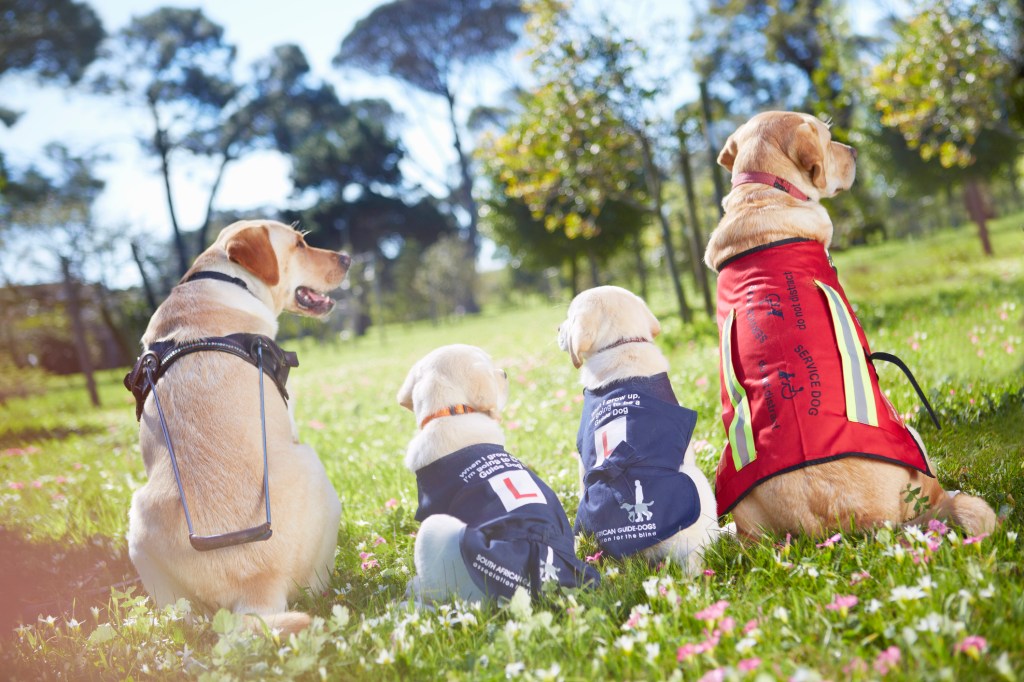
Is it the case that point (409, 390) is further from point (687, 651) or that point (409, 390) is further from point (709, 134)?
point (709, 134)

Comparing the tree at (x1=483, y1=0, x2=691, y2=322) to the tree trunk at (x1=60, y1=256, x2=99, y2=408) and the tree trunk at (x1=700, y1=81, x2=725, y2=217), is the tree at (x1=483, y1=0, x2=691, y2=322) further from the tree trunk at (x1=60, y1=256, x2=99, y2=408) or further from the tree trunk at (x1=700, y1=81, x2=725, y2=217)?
the tree trunk at (x1=60, y1=256, x2=99, y2=408)

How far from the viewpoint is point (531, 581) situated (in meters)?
2.86

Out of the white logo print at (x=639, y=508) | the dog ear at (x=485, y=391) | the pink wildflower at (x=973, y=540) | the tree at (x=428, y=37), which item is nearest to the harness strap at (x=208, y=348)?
the dog ear at (x=485, y=391)

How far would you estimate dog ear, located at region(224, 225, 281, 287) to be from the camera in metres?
3.95

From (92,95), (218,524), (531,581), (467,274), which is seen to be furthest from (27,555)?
(467,274)

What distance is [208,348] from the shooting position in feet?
11.0

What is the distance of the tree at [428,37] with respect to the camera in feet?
128

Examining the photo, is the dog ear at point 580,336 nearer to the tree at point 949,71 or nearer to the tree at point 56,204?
the tree at point 949,71

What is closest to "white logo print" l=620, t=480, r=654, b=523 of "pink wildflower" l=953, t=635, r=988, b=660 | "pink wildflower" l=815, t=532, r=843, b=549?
"pink wildflower" l=815, t=532, r=843, b=549

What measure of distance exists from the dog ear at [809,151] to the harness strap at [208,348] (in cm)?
318

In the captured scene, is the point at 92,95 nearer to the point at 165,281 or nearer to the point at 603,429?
the point at 165,281

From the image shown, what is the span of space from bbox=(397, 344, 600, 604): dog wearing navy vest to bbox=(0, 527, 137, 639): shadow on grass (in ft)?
7.15

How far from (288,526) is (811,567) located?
7.57ft

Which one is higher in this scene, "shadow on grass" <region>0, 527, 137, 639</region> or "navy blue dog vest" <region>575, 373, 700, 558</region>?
"navy blue dog vest" <region>575, 373, 700, 558</region>
